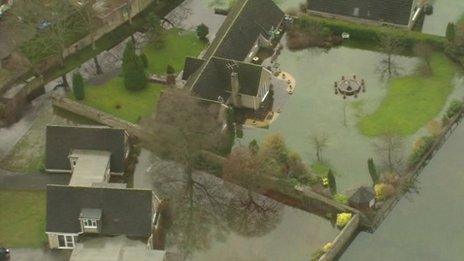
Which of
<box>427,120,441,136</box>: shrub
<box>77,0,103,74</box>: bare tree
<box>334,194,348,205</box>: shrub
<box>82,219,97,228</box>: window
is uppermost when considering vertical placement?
<box>77,0,103,74</box>: bare tree

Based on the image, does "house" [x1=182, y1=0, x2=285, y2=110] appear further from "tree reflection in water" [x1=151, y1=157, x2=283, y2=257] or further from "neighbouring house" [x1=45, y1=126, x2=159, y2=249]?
"neighbouring house" [x1=45, y1=126, x2=159, y2=249]

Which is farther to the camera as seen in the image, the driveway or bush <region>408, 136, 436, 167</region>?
bush <region>408, 136, 436, 167</region>

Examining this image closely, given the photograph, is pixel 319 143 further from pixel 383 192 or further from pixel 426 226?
pixel 426 226

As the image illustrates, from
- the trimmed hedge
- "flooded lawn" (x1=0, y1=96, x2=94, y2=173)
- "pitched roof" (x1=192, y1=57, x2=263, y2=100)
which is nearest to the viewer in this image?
"flooded lawn" (x1=0, y1=96, x2=94, y2=173)

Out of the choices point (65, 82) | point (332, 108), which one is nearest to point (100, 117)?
point (65, 82)

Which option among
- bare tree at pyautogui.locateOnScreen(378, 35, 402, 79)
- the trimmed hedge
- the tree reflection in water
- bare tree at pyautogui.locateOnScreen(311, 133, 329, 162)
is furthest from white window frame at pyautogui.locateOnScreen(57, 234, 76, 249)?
the trimmed hedge
